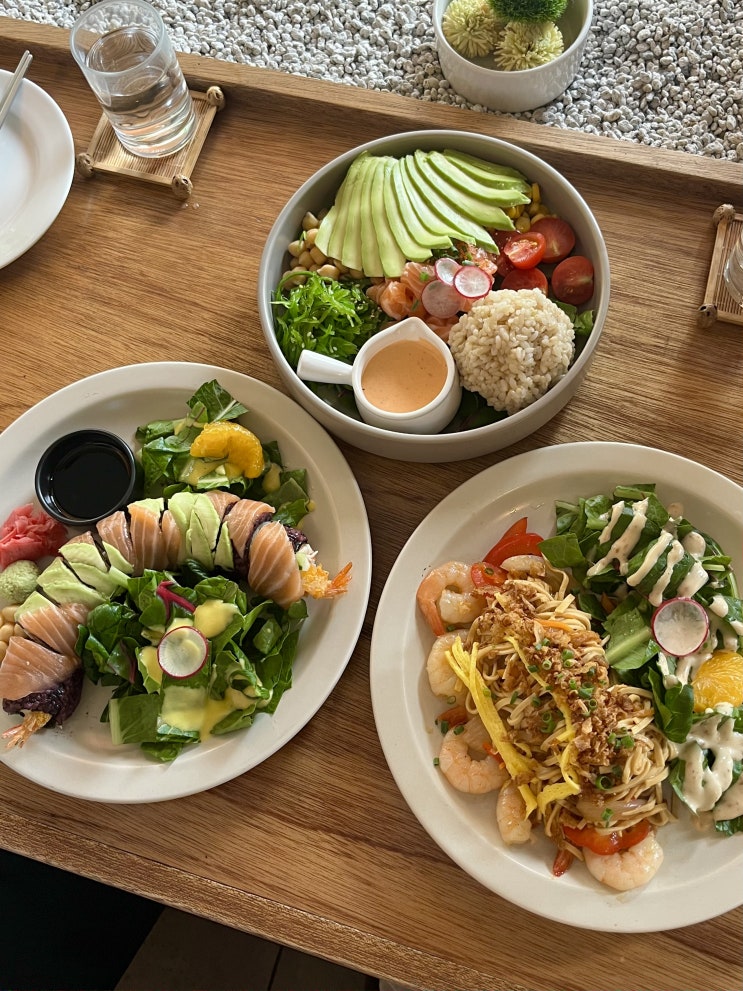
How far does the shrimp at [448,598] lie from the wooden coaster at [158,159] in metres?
1.18

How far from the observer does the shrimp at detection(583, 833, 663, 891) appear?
4.37 feet

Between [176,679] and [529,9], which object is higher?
[529,9]

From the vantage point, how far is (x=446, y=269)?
1628 millimetres

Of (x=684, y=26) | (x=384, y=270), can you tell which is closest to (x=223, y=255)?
(x=384, y=270)

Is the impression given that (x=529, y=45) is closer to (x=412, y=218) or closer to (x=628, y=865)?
(x=412, y=218)

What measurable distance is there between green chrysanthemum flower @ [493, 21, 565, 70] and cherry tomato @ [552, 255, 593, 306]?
54cm

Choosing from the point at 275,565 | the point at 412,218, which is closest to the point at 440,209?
the point at 412,218

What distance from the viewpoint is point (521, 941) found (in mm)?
1407

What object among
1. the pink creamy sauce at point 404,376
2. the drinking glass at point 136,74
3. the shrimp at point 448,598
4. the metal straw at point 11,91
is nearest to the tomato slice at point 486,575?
the shrimp at point 448,598

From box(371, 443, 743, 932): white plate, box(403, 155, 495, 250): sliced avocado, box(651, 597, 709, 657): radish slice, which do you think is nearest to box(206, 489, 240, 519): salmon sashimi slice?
box(371, 443, 743, 932): white plate

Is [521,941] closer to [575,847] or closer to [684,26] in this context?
[575,847]

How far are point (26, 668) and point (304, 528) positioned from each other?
591mm

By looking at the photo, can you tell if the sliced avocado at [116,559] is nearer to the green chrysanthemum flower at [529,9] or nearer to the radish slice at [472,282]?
the radish slice at [472,282]

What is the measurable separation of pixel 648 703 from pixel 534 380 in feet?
2.05
